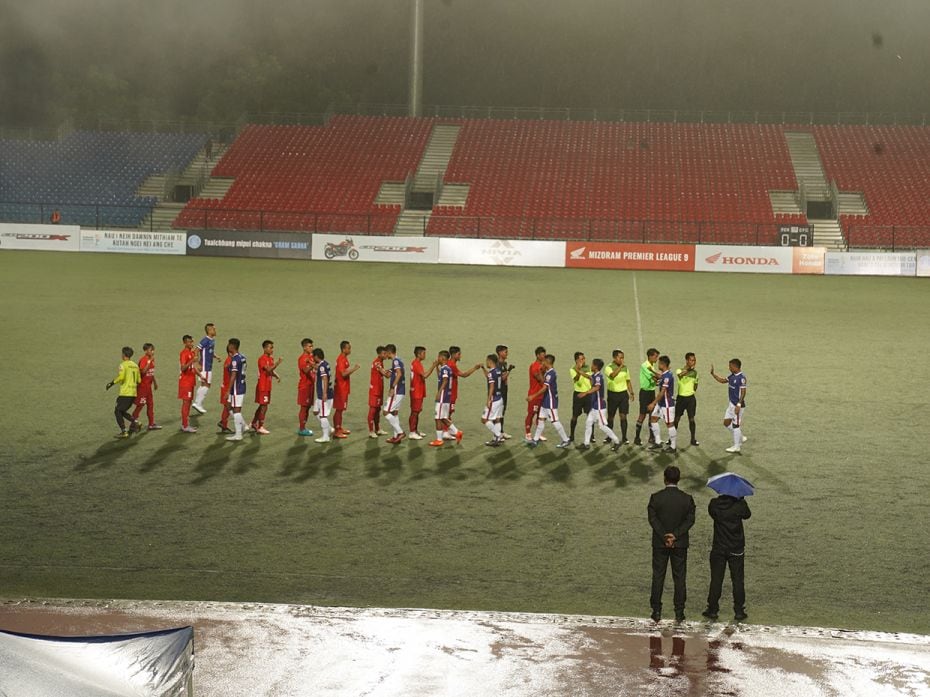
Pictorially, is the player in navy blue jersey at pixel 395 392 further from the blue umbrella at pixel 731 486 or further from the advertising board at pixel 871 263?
the advertising board at pixel 871 263

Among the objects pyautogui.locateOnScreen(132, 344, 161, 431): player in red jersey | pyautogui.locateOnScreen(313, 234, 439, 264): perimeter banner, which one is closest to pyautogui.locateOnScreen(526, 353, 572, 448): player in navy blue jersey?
pyautogui.locateOnScreen(132, 344, 161, 431): player in red jersey

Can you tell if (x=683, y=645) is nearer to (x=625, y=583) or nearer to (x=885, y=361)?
(x=625, y=583)

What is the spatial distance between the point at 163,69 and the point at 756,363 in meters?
→ 54.8

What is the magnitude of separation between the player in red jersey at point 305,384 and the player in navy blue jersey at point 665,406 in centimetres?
555

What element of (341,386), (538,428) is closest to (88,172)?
(341,386)

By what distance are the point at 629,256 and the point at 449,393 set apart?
25633 mm

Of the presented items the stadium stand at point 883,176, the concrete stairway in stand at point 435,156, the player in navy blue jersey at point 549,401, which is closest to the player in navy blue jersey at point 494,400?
the player in navy blue jersey at point 549,401

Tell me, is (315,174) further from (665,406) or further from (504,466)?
(504,466)

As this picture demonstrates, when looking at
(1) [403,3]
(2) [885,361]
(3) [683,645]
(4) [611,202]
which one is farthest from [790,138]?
(3) [683,645]

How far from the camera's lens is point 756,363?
24375 millimetres

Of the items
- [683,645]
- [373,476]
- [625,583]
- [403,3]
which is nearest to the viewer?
[683,645]

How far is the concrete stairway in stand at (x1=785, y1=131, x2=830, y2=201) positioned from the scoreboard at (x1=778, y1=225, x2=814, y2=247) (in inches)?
358

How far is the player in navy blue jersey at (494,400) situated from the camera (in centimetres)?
1711

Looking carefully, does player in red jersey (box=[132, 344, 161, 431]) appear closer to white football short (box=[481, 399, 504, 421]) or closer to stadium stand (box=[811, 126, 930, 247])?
white football short (box=[481, 399, 504, 421])
